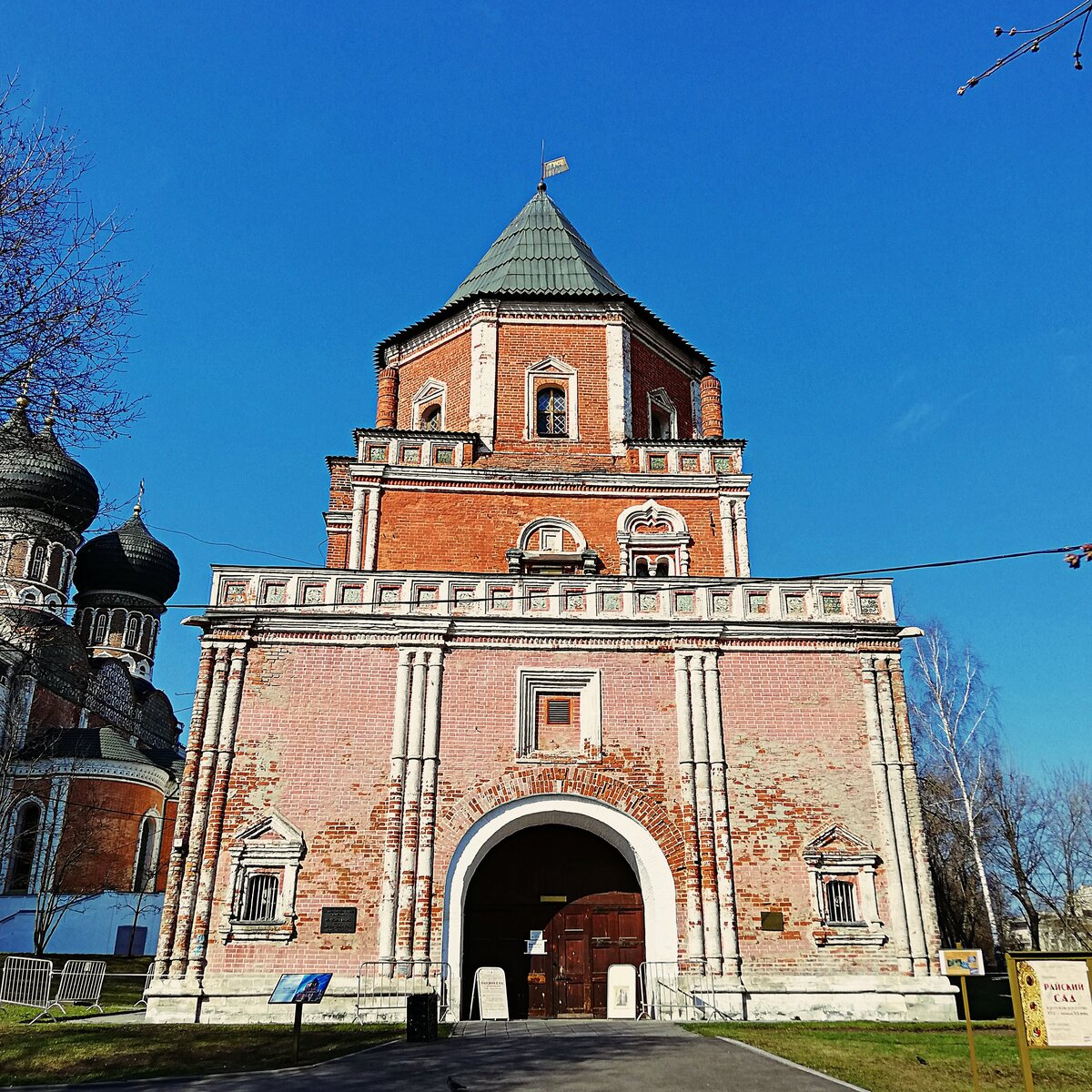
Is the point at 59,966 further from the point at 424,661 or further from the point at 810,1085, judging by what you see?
the point at 810,1085

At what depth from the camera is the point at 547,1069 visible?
10.0 metres

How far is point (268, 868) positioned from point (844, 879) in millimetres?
8833

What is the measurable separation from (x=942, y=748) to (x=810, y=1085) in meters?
17.9

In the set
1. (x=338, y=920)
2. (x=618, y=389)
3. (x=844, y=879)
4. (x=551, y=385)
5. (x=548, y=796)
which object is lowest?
(x=338, y=920)

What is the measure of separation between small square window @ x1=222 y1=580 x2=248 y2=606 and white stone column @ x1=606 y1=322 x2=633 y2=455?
25.6 feet

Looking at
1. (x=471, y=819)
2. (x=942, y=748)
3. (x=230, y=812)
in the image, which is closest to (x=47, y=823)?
(x=230, y=812)

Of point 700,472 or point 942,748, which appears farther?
point 942,748

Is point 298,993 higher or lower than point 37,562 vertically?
lower

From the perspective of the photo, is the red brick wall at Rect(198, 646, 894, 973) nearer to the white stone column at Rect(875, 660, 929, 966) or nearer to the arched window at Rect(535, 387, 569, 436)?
the white stone column at Rect(875, 660, 929, 966)

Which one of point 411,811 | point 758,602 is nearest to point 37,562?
point 411,811

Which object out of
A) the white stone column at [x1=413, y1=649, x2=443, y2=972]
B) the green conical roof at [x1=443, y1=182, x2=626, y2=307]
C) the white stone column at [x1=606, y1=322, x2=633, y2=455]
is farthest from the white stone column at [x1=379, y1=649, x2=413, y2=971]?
the green conical roof at [x1=443, y1=182, x2=626, y2=307]

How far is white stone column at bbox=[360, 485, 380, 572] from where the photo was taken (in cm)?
1907

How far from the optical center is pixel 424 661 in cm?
1667

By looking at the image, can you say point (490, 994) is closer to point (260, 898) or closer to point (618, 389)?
point (260, 898)
